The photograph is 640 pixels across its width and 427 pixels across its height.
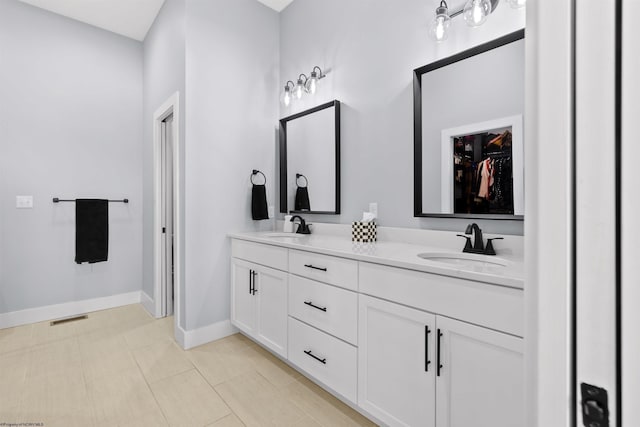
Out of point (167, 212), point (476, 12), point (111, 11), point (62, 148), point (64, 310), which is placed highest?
point (111, 11)

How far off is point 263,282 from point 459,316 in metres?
1.40

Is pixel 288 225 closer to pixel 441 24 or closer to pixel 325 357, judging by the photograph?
pixel 325 357

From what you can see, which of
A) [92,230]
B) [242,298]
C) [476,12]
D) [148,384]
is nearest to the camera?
[476,12]

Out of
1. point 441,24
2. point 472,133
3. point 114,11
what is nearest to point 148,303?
point 114,11

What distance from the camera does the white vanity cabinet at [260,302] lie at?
A: 2.04 m

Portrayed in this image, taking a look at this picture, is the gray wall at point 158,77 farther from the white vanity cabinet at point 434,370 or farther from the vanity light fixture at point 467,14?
the vanity light fixture at point 467,14

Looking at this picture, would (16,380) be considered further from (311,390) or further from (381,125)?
(381,125)

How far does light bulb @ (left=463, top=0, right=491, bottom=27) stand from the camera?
152 centimetres

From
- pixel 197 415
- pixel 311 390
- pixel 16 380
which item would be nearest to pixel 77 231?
pixel 16 380

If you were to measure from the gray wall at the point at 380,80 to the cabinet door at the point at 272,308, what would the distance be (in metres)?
0.67

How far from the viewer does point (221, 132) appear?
2.59m

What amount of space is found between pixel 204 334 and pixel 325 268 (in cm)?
139
